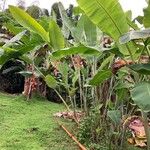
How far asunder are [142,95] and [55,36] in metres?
1.07

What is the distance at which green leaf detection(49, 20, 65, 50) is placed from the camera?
2614 mm

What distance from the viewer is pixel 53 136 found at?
3.26 m

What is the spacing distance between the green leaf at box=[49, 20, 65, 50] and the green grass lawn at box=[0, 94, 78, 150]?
842 millimetres

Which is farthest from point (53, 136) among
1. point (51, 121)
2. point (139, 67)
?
point (139, 67)

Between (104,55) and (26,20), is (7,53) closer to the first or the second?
(26,20)

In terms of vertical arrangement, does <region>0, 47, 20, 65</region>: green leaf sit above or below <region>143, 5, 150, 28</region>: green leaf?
below

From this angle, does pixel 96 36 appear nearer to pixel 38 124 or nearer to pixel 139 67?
pixel 139 67

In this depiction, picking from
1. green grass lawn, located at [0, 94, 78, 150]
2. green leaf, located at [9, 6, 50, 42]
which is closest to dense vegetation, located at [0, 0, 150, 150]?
green leaf, located at [9, 6, 50, 42]

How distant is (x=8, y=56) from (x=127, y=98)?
3.25 ft

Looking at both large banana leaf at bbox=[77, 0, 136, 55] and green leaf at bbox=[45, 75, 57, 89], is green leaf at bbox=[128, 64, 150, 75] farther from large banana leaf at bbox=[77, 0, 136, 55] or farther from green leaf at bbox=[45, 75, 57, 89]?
→ green leaf at bbox=[45, 75, 57, 89]

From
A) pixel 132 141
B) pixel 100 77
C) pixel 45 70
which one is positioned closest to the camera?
pixel 100 77

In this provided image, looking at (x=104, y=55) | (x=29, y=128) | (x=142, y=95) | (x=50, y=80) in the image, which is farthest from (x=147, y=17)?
(x=29, y=128)

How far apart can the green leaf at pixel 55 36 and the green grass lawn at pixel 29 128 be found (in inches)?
33.1

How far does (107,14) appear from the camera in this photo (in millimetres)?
2006
